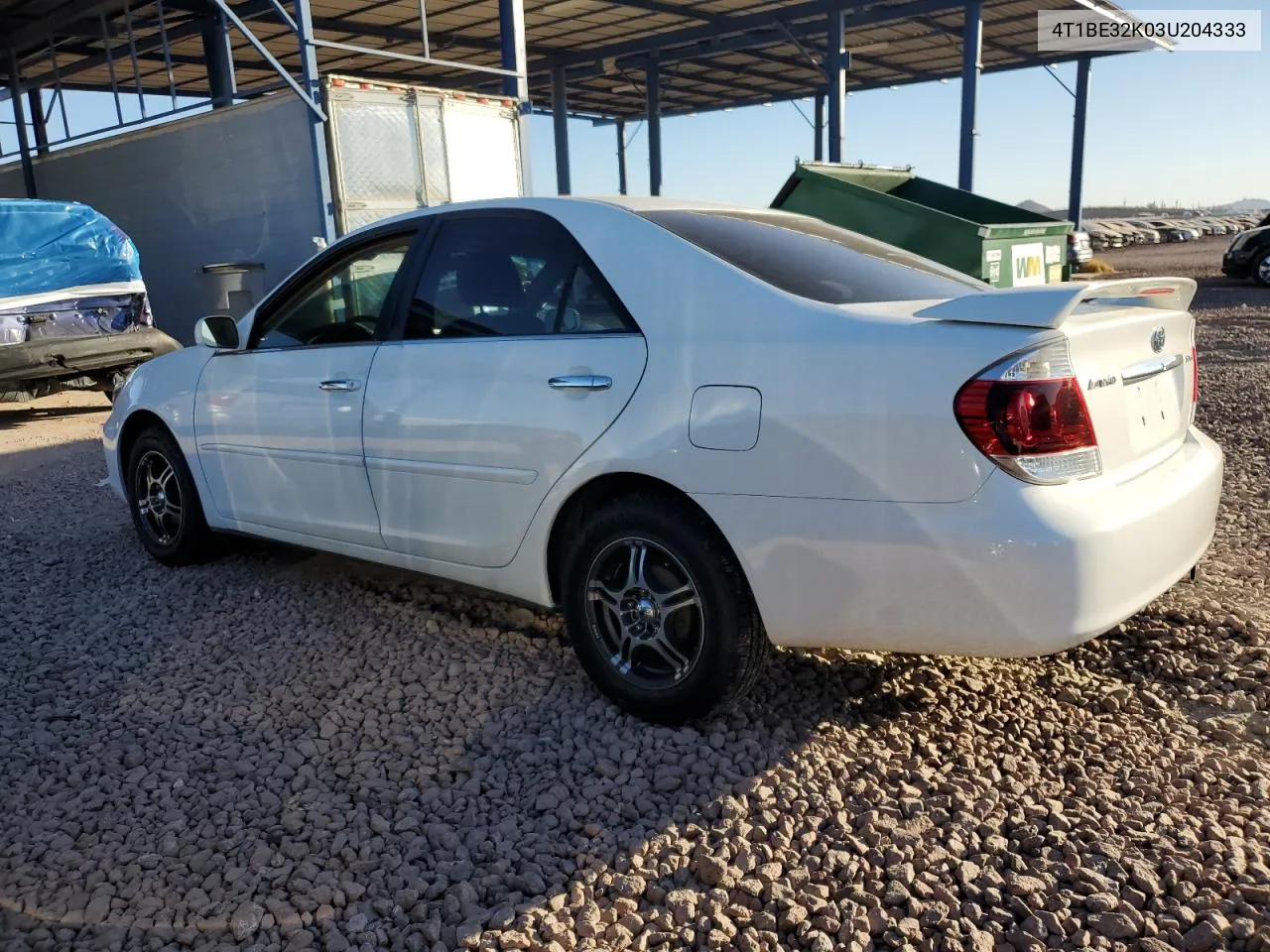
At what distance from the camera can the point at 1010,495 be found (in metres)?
2.46

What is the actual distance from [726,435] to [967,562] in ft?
2.33

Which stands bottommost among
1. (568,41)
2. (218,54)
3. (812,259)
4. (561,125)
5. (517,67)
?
(812,259)

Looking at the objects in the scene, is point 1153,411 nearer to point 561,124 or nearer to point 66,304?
point 66,304

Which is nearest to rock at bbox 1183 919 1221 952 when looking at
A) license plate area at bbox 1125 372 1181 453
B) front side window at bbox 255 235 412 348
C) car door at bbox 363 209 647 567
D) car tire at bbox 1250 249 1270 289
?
license plate area at bbox 1125 372 1181 453

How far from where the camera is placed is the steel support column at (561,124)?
2091cm

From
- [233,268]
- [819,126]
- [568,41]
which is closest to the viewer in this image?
[233,268]

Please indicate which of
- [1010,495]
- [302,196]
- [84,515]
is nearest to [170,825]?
[1010,495]

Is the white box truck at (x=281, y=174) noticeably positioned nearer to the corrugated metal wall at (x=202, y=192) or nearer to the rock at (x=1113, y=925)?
the corrugated metal wall at (x=202, y=192)

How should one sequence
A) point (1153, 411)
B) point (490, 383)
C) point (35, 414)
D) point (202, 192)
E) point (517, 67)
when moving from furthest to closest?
point (517, 67)
point (202, 192)
point (35, 414)
point (490, 383)
point (1153, 411)

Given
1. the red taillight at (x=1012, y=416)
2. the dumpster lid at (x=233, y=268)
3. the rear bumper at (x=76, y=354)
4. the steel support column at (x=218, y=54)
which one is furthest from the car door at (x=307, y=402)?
the steel support column at (x=218, y=54)

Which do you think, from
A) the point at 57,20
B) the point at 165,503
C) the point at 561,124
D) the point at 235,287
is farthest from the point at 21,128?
the point at 165,503

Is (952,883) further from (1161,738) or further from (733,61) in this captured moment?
(733,61)

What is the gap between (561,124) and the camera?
21.8 m

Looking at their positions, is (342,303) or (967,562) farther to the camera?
(342,303)
